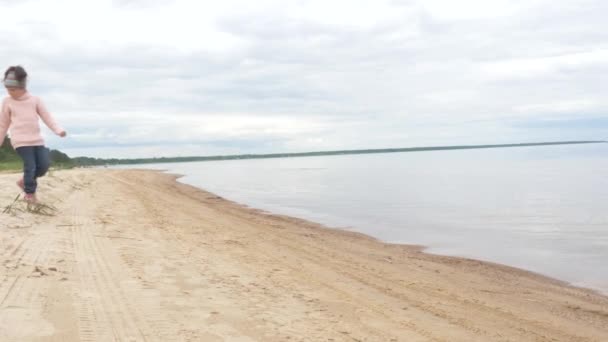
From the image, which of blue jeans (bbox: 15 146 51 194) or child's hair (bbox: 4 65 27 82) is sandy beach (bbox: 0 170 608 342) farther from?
child's hair (bbox: 4 65 27 82)

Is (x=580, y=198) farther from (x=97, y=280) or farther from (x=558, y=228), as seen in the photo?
(x=97, y=280)

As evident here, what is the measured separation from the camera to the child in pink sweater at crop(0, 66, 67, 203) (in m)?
7.74

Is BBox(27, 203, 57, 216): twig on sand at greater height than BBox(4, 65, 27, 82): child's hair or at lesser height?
lesser

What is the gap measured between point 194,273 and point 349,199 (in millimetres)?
20692

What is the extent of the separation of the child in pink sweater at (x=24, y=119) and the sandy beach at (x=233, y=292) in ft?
2.64

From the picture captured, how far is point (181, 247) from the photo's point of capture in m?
7.14

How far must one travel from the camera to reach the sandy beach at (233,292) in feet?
13.0

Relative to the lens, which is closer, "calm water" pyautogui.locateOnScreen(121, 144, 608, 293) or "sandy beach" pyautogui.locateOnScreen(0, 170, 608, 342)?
"sandy beach" pyautogui.locateOnScreen(0, 170, 608, 342)

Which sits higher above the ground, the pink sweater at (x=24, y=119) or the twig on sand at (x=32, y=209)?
the pink sweater at (x=24, y=119)

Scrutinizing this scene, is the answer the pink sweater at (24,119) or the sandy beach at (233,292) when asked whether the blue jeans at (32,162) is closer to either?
the pink sweater at (24,119)

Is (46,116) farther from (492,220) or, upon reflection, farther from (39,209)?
(492,220)

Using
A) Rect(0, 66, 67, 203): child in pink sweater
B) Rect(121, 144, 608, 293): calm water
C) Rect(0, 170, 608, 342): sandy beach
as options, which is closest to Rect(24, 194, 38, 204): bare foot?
Rect(0, 66, 67, 203): child in pink sweater

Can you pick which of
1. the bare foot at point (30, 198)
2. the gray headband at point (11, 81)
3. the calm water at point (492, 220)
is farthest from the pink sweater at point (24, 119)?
the calm water at point (492, 220)

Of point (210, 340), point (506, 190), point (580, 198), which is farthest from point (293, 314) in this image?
point (506, 190)
